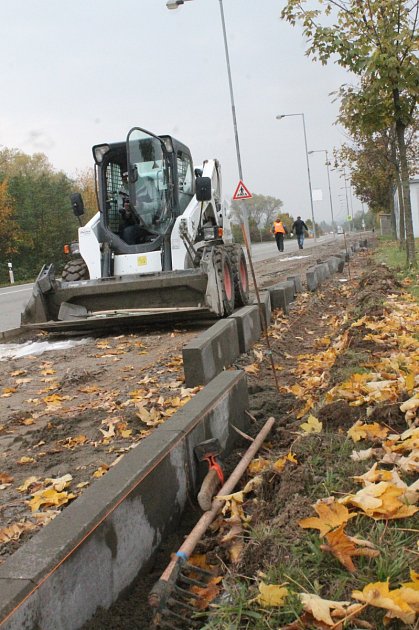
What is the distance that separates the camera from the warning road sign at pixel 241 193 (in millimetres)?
19569

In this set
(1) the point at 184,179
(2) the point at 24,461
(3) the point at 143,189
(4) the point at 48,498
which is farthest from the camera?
(1) the point at 184,179

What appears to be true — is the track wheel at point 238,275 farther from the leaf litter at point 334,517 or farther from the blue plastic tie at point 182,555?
the blue plastic tie at point 182,555

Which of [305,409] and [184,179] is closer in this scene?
[305,409]

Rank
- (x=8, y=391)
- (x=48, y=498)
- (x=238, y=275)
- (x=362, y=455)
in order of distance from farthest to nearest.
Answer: (x=238, y=275)
(x=8, y=391)
(x=48, y=498)
(x=362, y=455)

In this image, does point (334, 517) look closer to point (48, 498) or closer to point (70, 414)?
point (48, 498)

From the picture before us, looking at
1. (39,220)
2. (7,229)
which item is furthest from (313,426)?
(39,220)

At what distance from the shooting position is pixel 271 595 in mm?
2354

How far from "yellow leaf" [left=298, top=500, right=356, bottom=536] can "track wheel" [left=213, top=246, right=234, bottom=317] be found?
725cm

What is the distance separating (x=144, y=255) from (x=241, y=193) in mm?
9908

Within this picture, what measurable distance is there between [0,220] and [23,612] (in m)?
37.9

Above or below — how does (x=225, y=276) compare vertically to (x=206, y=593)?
above

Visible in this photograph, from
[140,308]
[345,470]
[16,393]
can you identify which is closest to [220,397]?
[345,470]

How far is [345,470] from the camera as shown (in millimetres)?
3145

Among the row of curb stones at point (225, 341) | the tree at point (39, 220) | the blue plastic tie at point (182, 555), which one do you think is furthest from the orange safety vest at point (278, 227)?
the blue plastic tie at point (182, 555)
